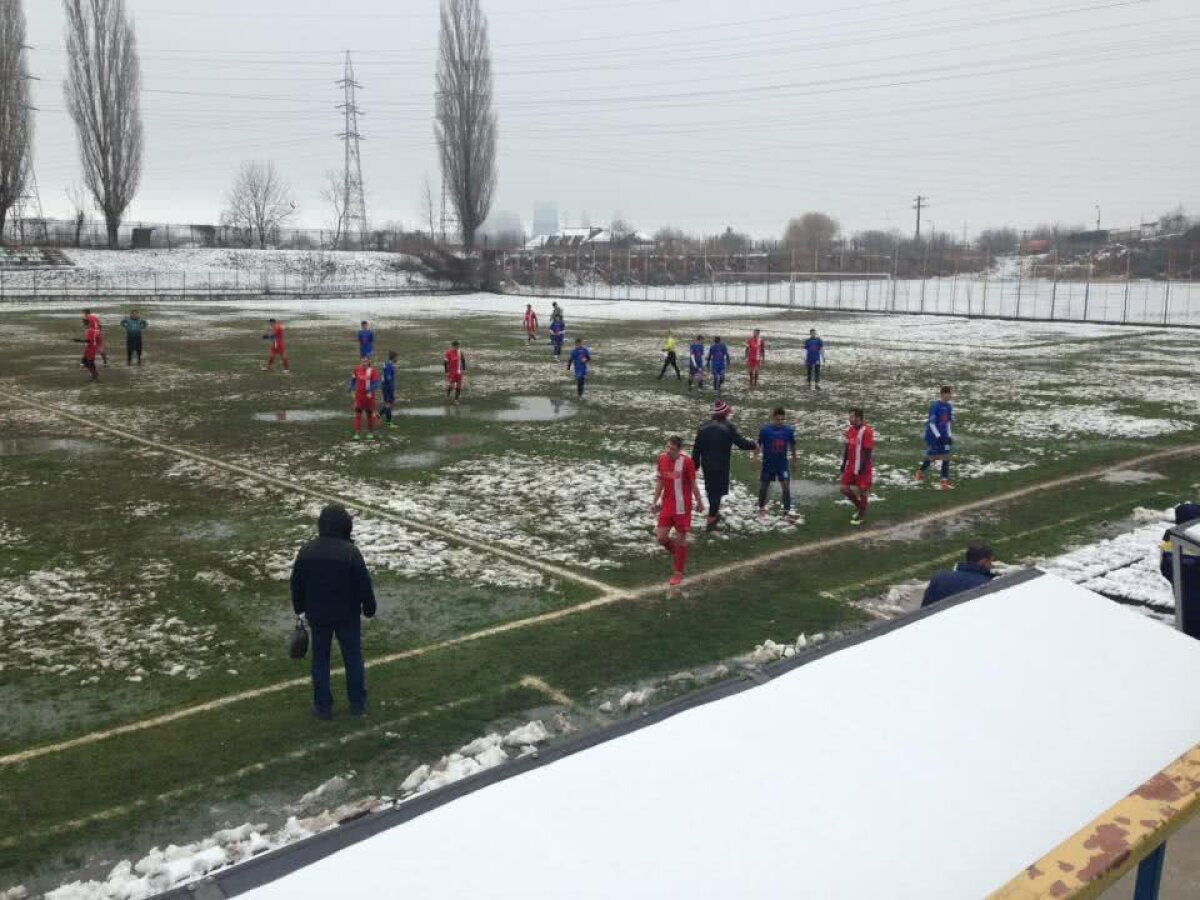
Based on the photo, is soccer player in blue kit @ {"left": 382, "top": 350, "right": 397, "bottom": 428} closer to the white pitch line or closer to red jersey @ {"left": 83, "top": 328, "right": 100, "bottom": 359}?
the white pitch line

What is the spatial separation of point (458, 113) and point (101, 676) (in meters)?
72.7

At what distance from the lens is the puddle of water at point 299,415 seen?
838 inches

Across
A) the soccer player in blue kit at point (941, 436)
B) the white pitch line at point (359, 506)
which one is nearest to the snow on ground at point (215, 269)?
the white pitch line at point (359, 506)

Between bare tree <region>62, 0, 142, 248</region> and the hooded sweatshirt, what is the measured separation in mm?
74111

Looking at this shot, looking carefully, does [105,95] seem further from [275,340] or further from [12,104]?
[275,340]

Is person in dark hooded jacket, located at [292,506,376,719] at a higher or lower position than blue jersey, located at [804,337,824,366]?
lower

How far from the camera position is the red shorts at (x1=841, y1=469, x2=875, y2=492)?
1335 cm

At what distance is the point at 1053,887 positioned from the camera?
2486mm

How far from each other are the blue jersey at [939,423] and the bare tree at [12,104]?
224 feet

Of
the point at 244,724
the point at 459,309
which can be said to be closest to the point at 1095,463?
the point at 244,724

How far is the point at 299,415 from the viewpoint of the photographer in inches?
859

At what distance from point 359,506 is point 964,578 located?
30.6 ft

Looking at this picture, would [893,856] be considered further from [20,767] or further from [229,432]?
[229,432]

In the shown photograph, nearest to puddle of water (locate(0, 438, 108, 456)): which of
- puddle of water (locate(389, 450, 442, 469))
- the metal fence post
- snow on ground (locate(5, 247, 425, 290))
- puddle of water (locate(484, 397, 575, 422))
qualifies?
puddle of water (locate(389, 450, 442, 469))
